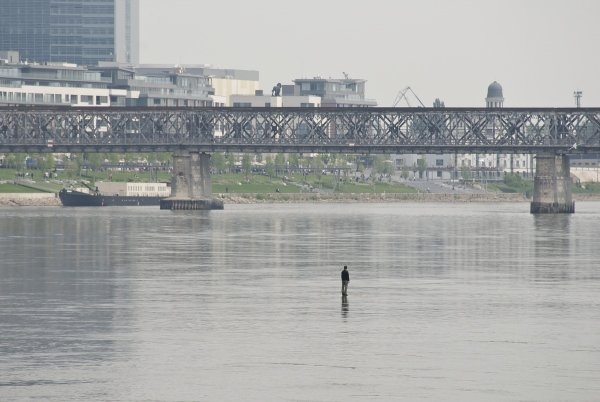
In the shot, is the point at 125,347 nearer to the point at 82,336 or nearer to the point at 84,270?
the point at 82,336

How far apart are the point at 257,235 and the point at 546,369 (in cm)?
9853

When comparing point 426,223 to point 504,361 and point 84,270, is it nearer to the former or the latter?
point 84,270

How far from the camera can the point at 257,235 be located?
152 m

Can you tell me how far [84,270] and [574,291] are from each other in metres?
29.8

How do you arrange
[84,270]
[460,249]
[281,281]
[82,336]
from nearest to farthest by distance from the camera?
[82,336] < [281,281] < [84,270] < [460,249]

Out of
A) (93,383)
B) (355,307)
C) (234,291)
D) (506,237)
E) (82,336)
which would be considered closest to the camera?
(93,383)

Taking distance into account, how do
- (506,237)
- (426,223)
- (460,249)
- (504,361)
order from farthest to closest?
1. (426,223)
2. (506,237)
3. (460,249)
4. (504,361)

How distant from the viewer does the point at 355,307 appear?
7500cm

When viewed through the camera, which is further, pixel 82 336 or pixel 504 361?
pixel 82 336

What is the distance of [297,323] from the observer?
67.6 metres

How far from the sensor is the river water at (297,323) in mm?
51156

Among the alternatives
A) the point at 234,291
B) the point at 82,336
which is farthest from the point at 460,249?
the point at 82,336

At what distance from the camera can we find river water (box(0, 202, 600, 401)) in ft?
168

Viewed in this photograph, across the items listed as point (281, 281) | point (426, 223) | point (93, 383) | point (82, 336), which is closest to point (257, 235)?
point (426, 223)
